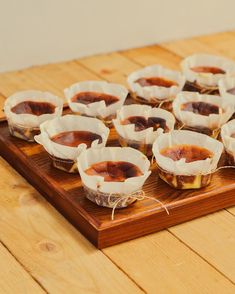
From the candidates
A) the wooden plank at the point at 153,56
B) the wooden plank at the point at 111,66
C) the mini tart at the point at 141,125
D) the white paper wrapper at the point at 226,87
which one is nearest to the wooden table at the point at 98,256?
the mini tart at the point at 141,125

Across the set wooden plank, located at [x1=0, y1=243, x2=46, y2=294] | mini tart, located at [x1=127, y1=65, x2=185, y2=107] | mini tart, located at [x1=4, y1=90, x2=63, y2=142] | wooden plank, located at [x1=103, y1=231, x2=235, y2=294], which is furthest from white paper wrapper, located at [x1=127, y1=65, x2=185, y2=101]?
wooden plank, located at [x1=0, y1=243, x2=46, y2=294]

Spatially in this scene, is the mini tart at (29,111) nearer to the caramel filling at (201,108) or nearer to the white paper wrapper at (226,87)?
the caramel filling at (201,108)

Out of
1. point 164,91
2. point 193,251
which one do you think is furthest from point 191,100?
point 193,251

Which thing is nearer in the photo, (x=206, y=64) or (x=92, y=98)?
(x=92, y=98)

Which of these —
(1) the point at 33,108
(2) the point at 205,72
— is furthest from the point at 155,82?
(1) the point at 33,108

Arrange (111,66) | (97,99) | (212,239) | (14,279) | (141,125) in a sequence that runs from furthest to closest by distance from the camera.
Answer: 1. (111,66)
2. (97,99)
3. (141,125)
4. (212,239)
5. (14,279)

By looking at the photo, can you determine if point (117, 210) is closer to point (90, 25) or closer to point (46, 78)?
point (46, 78)

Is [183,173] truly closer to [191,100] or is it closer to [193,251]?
[193,251]
